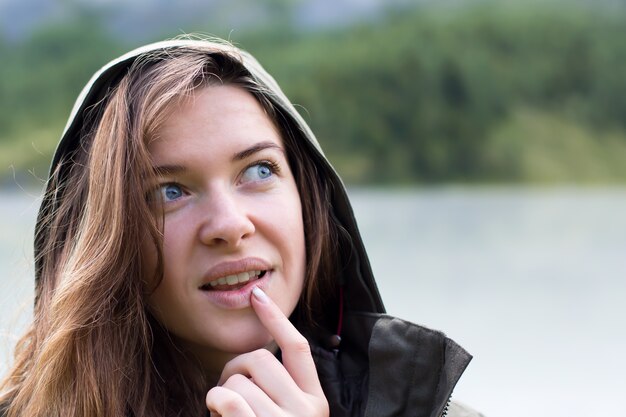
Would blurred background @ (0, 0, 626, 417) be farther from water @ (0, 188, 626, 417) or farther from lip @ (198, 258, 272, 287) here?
lip @ (198, 258, 272, 287)

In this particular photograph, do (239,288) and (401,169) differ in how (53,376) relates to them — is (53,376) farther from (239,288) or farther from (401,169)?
(401,169)

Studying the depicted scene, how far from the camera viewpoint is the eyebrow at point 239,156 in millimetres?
1650

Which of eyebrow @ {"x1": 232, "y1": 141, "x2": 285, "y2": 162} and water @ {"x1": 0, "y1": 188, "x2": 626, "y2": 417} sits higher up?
eyebrow @ {"x1": 232, "y1": 141, "x2": 285, "y2": 162}

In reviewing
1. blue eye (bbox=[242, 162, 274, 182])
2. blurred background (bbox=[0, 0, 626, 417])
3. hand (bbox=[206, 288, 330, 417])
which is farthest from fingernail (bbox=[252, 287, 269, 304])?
blurred background (bbox=[0, 0, 626, 417])

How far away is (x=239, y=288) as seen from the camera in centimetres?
167

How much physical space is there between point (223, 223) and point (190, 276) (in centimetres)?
15

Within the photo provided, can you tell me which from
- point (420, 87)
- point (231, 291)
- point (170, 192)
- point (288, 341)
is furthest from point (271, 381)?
point (420, 87)

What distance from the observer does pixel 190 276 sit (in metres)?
1.65

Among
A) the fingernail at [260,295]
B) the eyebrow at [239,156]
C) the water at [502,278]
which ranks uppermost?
the eyebrow at [239,156]

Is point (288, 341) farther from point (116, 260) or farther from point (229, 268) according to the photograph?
point (116, 260)

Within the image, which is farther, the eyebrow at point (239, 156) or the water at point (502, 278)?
the water at point (502, 278)

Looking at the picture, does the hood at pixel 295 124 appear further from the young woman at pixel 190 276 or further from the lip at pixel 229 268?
the lip at pixel 229 268

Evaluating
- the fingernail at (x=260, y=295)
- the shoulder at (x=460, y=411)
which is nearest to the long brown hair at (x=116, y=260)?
the fingernail at (x=260, y=295)

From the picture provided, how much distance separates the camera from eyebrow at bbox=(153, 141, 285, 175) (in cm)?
165
